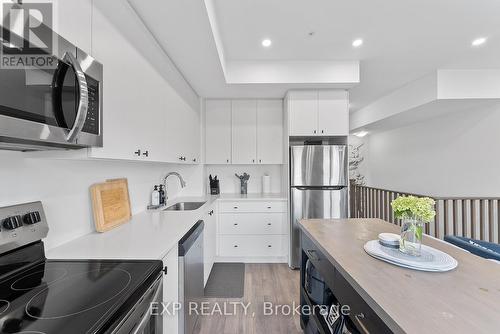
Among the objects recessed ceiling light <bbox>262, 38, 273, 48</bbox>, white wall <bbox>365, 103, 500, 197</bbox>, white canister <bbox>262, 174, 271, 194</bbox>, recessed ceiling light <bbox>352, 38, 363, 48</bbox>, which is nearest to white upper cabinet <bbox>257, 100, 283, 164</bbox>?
white canister <bbox>262, 174, 271, 194</bbox>

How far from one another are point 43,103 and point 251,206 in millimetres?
2548

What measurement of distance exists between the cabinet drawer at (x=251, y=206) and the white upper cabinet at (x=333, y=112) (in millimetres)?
1202

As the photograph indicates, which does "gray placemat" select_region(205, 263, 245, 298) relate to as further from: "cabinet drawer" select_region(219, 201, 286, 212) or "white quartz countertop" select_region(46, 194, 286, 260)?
"white quartz countertop" select_region(46, 194, 286, 260)

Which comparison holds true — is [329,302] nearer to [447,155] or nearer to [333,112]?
[333,112]

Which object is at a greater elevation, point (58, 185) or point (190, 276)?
point (58, 185)

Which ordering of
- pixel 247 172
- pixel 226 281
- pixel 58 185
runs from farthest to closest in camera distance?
pixel 247 172 < pixel 226 281 < pixel 58 185

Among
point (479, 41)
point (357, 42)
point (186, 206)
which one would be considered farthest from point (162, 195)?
point (479, 41)

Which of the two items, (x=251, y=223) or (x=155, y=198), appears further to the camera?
(x=251, y=223)

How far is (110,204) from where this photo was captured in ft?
5.39

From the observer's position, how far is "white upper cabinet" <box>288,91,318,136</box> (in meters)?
3.08

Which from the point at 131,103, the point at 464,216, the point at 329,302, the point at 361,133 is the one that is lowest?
the point at 329,302

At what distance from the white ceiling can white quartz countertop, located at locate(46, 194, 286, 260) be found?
1560 mm

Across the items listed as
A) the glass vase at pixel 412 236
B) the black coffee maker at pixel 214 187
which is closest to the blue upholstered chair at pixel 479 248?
the glass vase at pixel 412 236

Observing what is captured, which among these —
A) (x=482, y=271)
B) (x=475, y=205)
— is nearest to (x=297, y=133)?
(x=482, y=271)
